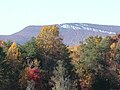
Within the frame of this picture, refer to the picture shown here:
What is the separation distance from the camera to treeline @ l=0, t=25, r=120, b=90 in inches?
3076

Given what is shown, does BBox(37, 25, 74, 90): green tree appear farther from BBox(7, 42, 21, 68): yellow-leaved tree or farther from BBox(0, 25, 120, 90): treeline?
BBox(7, 42, 21, 68): yellow-leaved tree

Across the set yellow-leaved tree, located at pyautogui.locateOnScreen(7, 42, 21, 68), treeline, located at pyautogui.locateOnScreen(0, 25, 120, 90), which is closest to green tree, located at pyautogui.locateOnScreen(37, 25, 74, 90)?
treeline, located at pyautogui.locateOnScreen(0, 25, 120, 90)

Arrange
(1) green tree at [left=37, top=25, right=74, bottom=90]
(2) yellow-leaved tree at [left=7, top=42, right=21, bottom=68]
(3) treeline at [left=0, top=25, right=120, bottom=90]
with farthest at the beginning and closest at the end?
(1) green tree at [left=37, top=25, right=74, bottom=90] → (2) yellow-leaved tree at [left=7, top=42, right=21, bottom=68] → (3) treeline at [left=0, top=25, right=120, bottom=90]

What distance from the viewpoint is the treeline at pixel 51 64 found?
7812 cm

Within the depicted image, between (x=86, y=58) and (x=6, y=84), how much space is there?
925 inches

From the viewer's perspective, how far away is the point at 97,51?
96375mm

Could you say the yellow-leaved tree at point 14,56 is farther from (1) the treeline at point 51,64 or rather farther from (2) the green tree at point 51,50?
(2) the green tree at point 51,50

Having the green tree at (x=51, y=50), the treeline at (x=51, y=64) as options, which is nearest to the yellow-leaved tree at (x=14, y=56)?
the treeline at (x=51, y=64)

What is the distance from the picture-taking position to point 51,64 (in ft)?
285

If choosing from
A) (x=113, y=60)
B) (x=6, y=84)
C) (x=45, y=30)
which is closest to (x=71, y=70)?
(x=45, y=30)

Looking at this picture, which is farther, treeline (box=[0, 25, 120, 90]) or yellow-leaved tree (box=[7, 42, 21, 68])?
yellow-leaved tree (box=[7, 42, 21, 68])

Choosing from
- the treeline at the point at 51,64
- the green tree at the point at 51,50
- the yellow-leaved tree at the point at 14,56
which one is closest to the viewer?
the treeline at the point at 51,64

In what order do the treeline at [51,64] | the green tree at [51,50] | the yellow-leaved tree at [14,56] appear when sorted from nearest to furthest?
1. the treeline at [51,64]
2. the yellow-leaved tree at [14,56]
3. the green tree at [51,50]

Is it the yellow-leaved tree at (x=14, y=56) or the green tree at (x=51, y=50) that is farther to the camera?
the green tree at (x=51, y=50)
